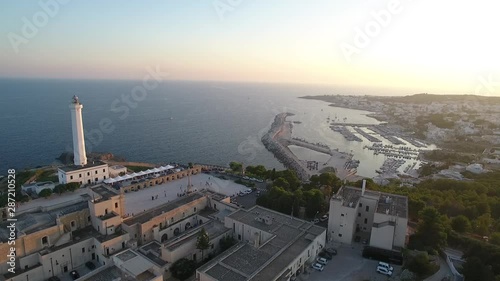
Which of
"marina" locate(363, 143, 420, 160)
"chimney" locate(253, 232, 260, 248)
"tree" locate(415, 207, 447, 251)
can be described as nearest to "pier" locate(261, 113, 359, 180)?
"marina" locate(363, 143, 420, 160)

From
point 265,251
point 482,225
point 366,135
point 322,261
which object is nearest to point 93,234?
point 265,251

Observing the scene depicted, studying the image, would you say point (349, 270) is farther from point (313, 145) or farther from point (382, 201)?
point (313, 145)

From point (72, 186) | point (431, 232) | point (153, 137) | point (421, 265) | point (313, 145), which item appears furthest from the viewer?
point (153, 137)

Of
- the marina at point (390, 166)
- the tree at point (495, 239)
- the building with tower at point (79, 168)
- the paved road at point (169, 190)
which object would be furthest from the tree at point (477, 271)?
the marina at point (390, 166)

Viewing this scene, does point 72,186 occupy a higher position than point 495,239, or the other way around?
point 495,239

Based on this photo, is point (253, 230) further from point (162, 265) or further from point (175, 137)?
point (175, 137)

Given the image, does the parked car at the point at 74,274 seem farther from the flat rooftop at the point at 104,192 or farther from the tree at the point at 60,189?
the tree at the point at 60,189

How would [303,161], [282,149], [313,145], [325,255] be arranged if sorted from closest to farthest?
[325,255] < [303,161] < [282,149] < [313,145]
